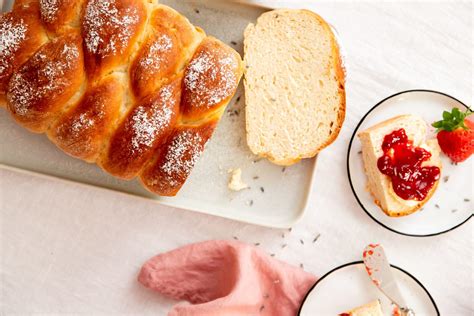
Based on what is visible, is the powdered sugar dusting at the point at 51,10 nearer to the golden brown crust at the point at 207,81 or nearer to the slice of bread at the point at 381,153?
the golden brown crust at the point at 207,81

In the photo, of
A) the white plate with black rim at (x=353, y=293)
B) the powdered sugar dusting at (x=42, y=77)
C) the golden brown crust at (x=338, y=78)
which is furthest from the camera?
the white plate with black rim at (x=353, y=293)

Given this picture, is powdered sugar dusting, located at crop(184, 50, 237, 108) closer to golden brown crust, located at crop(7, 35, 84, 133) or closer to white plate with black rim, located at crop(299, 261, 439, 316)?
golden brown crust, located at crop(7, 35, 84, 133)

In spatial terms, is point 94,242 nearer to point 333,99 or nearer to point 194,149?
point 194,149

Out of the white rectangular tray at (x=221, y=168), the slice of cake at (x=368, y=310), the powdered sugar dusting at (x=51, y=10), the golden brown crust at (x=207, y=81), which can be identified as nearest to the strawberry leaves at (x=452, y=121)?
the white rectangular tray at (x=221, y=168)

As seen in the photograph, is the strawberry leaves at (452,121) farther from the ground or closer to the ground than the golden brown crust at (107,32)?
Answer: farther from the ground

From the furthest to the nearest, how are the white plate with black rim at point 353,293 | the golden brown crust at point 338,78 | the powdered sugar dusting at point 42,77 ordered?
the white plate with black rim at point 353,293
the golden brown crust at point 338,78
the powdered sugar dusting at point 42,77

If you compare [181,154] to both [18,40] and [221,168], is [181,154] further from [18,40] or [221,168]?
[18,40]

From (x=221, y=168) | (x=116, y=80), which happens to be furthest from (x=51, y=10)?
(x=221, y=168)

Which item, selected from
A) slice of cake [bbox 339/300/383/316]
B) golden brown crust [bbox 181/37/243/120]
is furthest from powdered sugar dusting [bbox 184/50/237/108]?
slice of cake [bbox 339/300/383/316]
